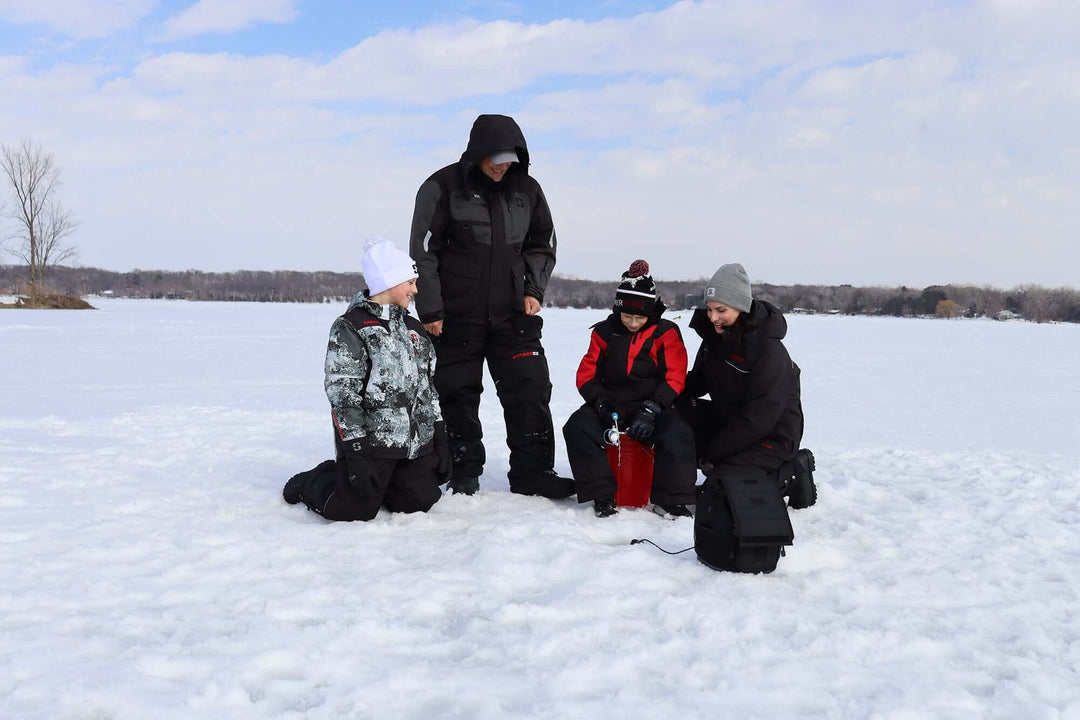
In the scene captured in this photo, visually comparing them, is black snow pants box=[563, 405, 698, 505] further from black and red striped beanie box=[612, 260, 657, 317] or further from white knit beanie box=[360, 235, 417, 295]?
white knit beanie box=[360, 235, 417, 295]

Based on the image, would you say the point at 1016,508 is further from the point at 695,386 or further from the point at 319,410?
the point at 319,410

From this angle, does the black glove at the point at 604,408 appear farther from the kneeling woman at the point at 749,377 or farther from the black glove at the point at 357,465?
the black glove at the point at 357,465

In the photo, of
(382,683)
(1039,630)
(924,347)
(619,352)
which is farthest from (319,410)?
(924,347)

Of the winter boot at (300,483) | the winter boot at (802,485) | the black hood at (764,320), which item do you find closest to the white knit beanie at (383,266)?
the winter boot at (300,483)

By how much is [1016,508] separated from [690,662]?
2490 mm

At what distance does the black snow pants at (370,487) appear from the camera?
338 centimetres

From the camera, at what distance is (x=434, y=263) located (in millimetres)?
4008

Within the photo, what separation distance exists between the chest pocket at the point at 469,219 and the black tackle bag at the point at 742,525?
6.04ft

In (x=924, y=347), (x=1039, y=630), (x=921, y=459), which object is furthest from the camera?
(x=924, y=347)

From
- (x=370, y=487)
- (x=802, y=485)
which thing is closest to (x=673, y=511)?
(x=802, y=485)

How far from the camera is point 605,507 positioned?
3594 millimetres

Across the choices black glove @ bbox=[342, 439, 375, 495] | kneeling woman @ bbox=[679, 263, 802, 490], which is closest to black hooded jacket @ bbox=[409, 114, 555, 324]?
black glove @ bbox=[342, 439, 375, 495]

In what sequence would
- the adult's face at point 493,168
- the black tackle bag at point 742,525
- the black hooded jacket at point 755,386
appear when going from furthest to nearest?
the adult's face at point 493,168, the black hooded jacket at point 755,386, the black tackle bag at point 742,525

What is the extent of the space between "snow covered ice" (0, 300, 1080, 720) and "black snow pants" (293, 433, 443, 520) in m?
0.08
